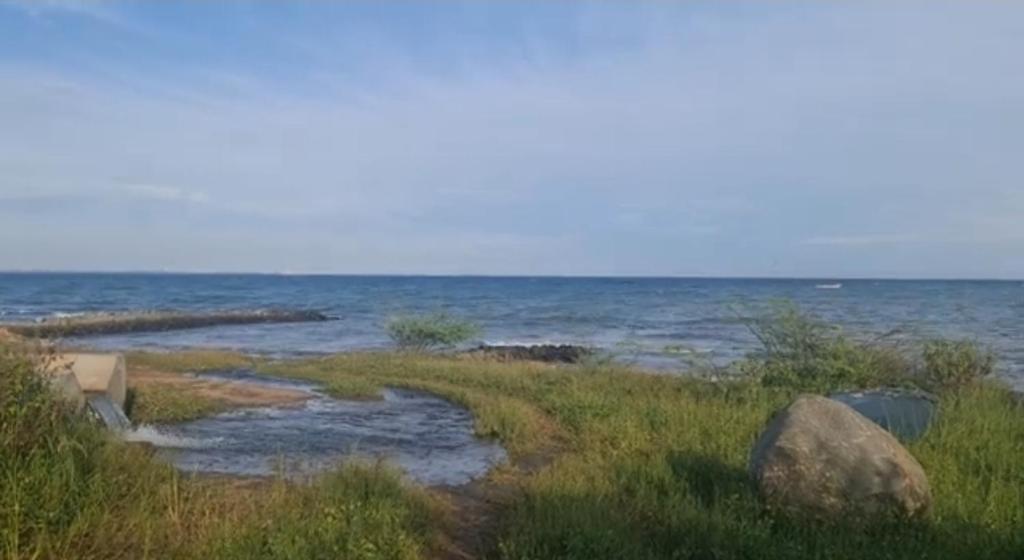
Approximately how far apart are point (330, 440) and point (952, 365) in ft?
31.5

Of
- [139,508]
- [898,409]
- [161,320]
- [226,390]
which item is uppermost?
[898,409]

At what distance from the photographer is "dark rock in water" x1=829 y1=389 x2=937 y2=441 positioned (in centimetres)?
1049

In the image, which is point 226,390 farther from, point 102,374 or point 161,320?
point 161,320

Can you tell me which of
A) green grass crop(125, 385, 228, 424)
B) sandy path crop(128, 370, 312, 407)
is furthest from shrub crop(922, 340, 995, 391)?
green grass crop(125, 385, 228, 424)

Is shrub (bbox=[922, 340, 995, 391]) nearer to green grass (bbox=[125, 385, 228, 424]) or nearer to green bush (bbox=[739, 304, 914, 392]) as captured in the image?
green bush (bbox=[739, 304, 914, 392])

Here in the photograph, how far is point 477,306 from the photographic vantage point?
2904 inches

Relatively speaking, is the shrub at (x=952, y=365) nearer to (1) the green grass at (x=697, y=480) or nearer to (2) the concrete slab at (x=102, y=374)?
(1) the green grass at (x=697, y=480)

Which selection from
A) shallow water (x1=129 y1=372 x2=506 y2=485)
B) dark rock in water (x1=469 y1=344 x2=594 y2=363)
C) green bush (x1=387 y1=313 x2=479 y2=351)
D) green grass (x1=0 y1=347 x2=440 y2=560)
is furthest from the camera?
dark rock in water (x1=469 y1=344 x2=594 y2=363)

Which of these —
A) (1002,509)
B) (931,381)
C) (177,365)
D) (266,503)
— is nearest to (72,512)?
(266,503)

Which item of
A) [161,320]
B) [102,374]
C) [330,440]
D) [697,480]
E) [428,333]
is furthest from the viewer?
[161,320]

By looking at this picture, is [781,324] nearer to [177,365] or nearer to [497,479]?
[497,479]

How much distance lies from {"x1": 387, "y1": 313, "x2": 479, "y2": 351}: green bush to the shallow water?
41.4ft

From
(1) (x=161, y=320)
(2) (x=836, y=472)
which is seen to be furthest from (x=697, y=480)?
(1) (x=161, y=320)

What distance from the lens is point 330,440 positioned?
12.1 m
